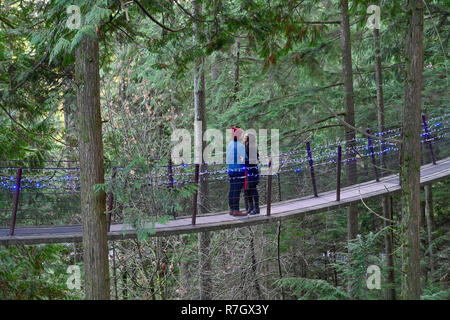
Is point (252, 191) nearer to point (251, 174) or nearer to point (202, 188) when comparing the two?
point (251, 174)

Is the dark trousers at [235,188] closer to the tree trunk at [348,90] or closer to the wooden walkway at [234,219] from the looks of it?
the wooden walkway at [234,219]

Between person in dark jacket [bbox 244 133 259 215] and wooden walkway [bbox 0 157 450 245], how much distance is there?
0.19 meters

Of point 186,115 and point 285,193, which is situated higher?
point 186,115

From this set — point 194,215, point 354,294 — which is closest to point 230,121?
point 194,215

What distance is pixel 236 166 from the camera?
6777 mm

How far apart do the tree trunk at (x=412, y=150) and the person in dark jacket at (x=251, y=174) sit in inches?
98.1

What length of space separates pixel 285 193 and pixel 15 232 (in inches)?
260

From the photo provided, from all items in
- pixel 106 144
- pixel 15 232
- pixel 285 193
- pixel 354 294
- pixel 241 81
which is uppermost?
pixel 241 81

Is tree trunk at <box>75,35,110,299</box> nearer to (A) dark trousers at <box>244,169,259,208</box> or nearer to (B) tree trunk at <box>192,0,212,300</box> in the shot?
(A) dark trousers at <box>244,169,259,208</box>

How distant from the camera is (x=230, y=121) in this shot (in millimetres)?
10055

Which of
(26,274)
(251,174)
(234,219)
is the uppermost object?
(251,174)

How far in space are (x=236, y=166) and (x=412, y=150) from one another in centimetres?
274

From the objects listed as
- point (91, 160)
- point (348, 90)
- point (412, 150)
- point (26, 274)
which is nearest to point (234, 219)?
point (91, 160)

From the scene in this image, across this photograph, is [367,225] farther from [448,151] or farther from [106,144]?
[106,144]
